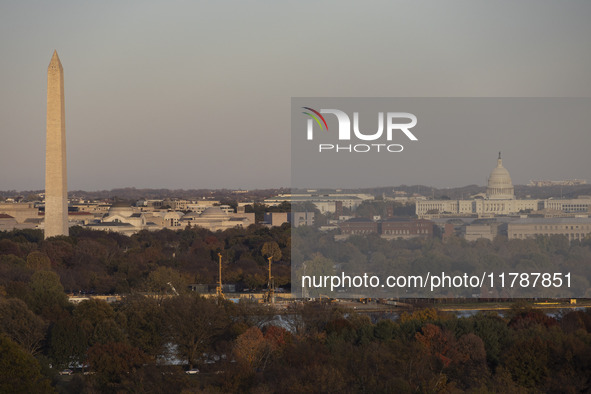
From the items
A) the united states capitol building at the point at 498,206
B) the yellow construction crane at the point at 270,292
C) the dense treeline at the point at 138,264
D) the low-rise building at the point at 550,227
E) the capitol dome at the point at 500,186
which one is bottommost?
the yellow construction crane at the point at 270,292

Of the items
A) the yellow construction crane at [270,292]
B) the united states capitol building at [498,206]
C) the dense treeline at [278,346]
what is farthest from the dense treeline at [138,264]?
the united states capitol building at [498,206]

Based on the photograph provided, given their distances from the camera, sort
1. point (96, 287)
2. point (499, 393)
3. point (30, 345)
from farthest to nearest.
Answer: point (96, 287), point (30, 345), point (499, 393)

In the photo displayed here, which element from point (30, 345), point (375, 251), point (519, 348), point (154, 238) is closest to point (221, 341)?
point (30, 345)

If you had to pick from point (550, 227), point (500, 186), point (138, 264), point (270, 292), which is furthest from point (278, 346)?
point (138, 264)

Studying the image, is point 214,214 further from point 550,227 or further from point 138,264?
point 550,227

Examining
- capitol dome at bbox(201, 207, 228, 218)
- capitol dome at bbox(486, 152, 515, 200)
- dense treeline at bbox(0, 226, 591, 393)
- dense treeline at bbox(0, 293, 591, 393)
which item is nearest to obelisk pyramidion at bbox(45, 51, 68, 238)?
dense treeline at bbox(0, 226, 591, 393)

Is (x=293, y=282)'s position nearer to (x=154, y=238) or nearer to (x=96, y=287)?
(x=96, y=287)

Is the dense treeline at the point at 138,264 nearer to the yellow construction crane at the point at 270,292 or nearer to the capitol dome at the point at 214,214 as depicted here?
the yellow construction crane at the point at 270,292
